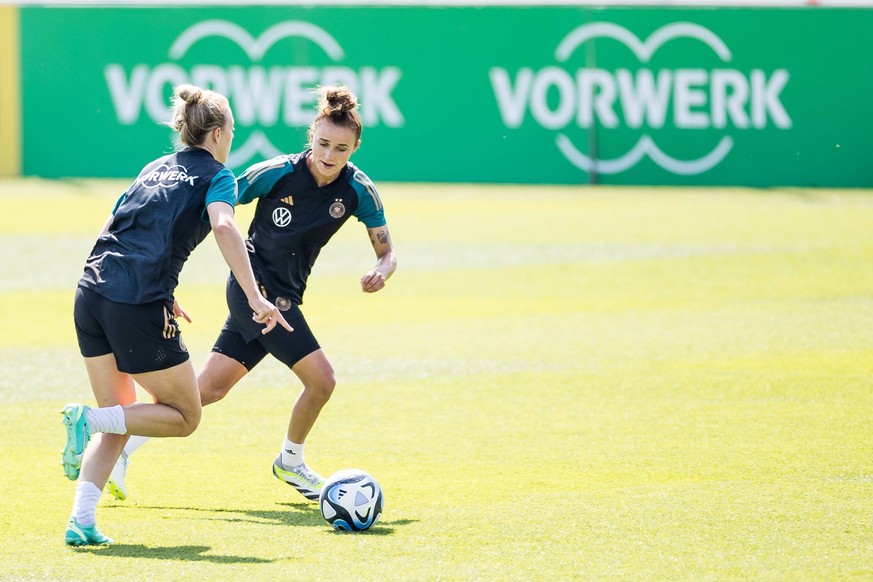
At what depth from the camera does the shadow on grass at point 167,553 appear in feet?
18.0

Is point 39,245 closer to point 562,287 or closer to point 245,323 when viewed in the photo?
point 562,287

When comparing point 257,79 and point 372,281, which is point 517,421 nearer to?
point 372,281

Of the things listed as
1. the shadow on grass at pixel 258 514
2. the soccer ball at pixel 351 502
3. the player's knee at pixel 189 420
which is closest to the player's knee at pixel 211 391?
the shadow on grass at pixel 258 514

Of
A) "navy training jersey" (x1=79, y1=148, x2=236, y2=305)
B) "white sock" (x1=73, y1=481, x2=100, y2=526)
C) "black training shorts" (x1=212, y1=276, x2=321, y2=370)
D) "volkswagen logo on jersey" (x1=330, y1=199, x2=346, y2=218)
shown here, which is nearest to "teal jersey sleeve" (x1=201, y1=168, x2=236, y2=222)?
"navy training jersey" (x1=79, y1=148, x2=236, y2=305)

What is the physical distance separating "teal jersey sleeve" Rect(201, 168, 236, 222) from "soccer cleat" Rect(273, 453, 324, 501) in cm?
155

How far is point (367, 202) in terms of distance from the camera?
6.83m

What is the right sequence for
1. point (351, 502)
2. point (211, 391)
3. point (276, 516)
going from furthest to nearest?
point (211, 391) → point (276, 516) → point (351, 502)

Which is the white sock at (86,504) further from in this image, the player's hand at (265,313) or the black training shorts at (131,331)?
the player's hand at (265,313)

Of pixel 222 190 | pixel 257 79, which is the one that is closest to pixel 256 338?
pixel 222 190

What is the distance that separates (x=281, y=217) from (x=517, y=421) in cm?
239

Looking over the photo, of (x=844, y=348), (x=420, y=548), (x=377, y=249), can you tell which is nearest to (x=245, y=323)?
(x=377, y=249)

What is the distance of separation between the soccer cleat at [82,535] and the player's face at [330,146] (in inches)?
80.9

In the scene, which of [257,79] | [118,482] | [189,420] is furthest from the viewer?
[257,79]

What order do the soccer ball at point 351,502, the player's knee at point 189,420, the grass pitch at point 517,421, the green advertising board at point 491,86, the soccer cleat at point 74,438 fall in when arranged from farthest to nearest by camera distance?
the green advertising board at point 491,86
the soccer ball at point 351,502
the player's knee at point 189,420
the grass pitch at point 517,421
the soccer cleat at point 74,438
